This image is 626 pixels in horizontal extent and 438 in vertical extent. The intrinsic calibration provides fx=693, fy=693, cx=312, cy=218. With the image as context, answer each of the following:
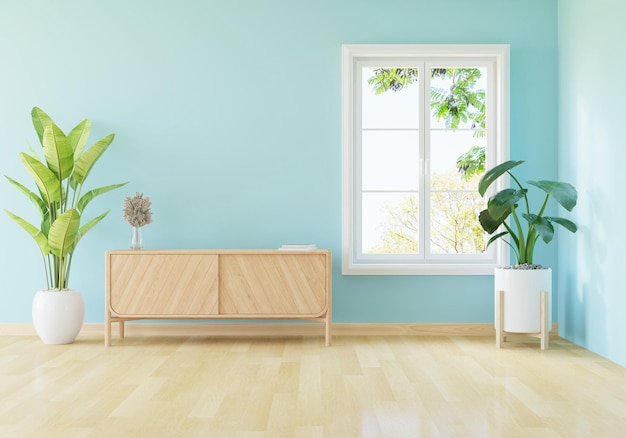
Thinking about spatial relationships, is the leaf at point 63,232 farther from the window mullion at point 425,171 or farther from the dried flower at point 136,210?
the window mullion at point 425,171

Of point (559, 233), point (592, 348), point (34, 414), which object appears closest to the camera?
point (34, 414)

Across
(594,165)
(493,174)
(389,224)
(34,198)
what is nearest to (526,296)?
(493,174)

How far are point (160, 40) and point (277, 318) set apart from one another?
7.15ft

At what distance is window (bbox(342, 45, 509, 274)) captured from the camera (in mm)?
5070

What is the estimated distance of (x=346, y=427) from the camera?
2684 millimetres

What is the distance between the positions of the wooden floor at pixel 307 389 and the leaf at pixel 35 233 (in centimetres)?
64

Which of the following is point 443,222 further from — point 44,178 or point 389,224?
point 44,178

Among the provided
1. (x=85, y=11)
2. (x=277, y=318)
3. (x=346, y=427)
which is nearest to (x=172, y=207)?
(x=277, y=318)

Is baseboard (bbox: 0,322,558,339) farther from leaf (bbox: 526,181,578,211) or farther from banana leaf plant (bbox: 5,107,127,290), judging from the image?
leaf (bbox: 526,181,578,211)

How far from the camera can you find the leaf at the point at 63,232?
4453mm

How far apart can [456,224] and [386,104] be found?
3.36 ft

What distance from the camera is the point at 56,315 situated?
458 centimetres

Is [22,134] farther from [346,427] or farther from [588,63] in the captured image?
[588,63]

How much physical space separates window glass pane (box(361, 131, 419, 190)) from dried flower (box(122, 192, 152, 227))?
158 cm
